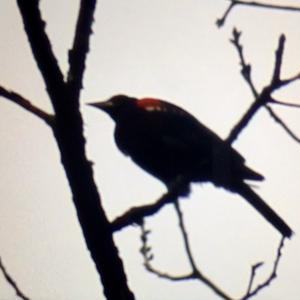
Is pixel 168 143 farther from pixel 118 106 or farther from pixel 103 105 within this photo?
pixel 103 105

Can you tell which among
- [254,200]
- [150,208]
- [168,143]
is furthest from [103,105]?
[150,208]

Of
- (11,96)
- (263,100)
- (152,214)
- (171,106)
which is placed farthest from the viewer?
(171,106)

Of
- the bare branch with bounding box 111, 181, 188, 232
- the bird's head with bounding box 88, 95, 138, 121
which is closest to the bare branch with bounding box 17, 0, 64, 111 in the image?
the bare branch with bounding box 111, 181, 188, 232

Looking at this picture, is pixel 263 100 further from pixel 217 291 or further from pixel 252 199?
pixel 252 199

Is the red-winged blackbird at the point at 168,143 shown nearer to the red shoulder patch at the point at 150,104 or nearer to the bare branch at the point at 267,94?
the red shoulder patch at the point at 150,104

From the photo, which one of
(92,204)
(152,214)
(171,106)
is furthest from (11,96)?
(171,106)

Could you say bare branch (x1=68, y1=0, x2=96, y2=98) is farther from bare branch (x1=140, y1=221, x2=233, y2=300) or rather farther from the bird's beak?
the bird's beak

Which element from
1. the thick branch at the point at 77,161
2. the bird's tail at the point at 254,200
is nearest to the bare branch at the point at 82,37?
the thick branch at the point at 77,161
